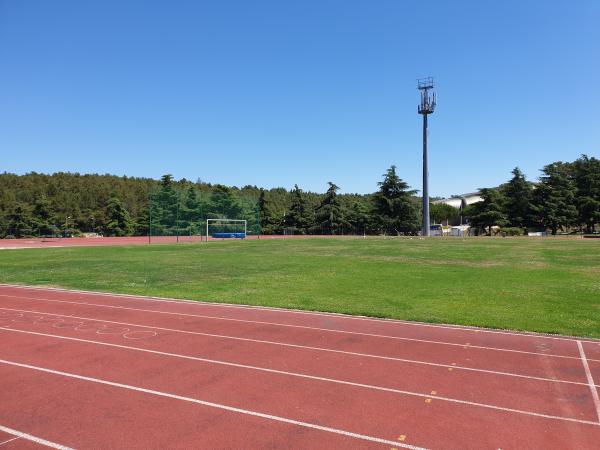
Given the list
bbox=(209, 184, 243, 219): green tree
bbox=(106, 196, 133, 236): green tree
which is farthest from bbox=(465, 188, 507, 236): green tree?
bbox=(106, 196, 133, 236): green tree

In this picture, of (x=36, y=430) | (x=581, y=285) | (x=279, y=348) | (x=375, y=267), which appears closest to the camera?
(x=36, y=430)

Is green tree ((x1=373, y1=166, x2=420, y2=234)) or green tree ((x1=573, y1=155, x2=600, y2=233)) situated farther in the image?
green tree ((x1=373, y1=166, x2=420, y2=234))

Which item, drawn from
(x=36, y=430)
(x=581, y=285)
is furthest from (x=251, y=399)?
(x=581, y=285)

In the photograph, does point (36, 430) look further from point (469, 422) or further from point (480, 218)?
point (480, 218)

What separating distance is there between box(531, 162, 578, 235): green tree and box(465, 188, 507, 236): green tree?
487 centimetres

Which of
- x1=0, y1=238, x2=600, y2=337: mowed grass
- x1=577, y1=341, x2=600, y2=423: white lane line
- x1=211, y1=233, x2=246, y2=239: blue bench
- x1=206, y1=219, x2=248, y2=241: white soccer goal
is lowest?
x1=577, y1=341, x2=600, y2=423: white lane line

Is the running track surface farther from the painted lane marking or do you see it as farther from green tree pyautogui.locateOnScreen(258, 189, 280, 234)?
green tree pyautogui.locateOnScreen(258, 189, 280, 234)

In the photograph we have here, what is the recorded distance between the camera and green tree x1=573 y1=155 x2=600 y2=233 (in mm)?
71438

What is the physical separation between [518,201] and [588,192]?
1059 centimetres

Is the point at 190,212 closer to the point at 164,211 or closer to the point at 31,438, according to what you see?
the point at 164,211

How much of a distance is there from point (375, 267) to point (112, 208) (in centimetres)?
6252

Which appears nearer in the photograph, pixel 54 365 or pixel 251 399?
pixel 251 399

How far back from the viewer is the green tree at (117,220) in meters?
76.4

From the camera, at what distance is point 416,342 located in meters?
9.37
